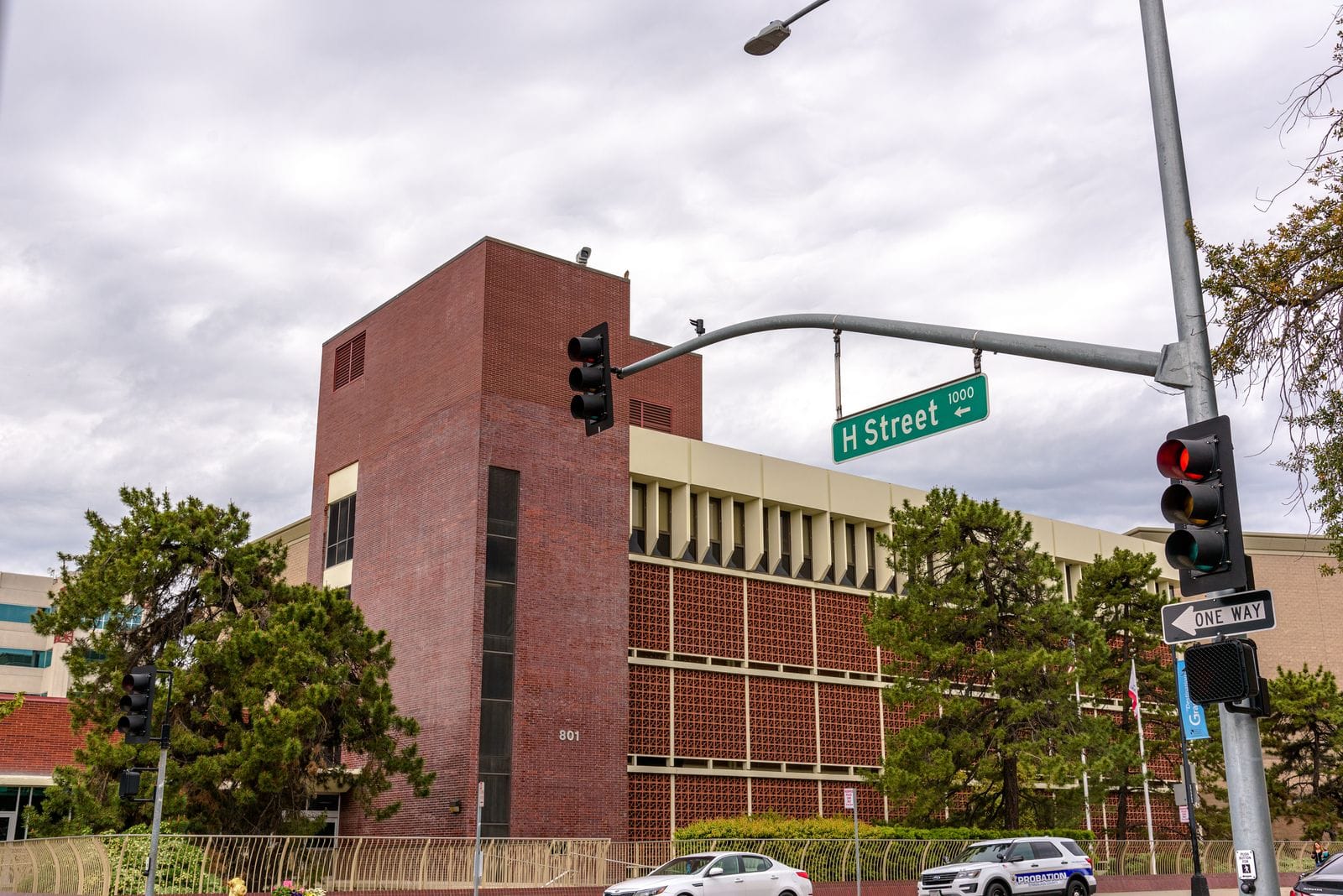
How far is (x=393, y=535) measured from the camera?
42.7 meters

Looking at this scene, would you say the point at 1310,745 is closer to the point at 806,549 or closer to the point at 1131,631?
the point at 1131,631

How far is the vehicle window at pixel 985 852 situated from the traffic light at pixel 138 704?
19031 millimetres

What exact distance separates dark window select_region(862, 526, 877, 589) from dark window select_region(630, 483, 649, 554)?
32.9 ft

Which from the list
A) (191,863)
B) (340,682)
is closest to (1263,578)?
(340,682)

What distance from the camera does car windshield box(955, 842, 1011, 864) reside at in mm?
29859

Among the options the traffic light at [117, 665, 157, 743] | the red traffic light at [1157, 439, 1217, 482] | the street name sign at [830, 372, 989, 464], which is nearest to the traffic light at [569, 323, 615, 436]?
the street name sign at [830, 372, 989, 464]

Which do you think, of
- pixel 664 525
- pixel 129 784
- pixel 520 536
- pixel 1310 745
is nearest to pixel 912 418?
pixel 129 784

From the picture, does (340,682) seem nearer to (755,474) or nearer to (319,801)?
(319,801)

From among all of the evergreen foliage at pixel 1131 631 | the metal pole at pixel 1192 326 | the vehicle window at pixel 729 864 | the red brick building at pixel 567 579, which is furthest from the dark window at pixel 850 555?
the metal pole at pixel 1192 326

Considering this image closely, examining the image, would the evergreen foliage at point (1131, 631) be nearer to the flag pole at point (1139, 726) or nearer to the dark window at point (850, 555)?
the flag pole at point (1139, 726)

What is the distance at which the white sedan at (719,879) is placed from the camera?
25.1 m

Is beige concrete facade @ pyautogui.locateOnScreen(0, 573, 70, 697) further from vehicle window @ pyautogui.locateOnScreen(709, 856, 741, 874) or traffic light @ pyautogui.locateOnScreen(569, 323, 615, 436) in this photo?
traffic light @ pyautogui.locateOnScreen(569, 323, 615, 436)

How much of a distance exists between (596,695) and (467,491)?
737 cm

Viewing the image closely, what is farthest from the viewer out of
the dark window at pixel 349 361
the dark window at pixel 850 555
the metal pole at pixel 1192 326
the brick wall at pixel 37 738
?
the dark window at pixel 850 555
